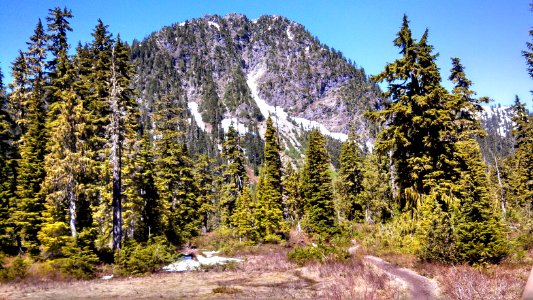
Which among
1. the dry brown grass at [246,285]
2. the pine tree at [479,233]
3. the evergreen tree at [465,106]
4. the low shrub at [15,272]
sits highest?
the evergreen tree at [465,106]

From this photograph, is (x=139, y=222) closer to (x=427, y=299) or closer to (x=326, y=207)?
(x=326, y=207)

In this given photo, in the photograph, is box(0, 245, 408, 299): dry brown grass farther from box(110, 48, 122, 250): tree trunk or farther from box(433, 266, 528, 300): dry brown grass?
box(110, 48, 122, 250): tree trunk

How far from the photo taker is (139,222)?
3947 cm

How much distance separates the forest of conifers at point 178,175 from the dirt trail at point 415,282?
2.26m

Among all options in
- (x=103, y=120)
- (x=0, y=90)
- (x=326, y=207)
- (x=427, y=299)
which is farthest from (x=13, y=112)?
(x=427, y=299)

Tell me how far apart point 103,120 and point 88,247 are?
10839 mm

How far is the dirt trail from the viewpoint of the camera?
13.9m

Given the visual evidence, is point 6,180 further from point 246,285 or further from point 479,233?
point 479,233

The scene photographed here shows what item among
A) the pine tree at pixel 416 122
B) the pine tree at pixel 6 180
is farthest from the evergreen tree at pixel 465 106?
the pine tree at pixel 6 180

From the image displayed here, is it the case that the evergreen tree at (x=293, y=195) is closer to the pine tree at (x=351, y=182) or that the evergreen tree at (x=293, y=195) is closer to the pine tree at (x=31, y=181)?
the pine tree at (x=351, y=182)

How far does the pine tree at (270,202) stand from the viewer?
45125 mm

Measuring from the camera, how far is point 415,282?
1606 cm

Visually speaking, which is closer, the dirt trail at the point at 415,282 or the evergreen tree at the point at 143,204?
the dirt trail at the point at 415,282

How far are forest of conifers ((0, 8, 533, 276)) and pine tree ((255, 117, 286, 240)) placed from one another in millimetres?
158
